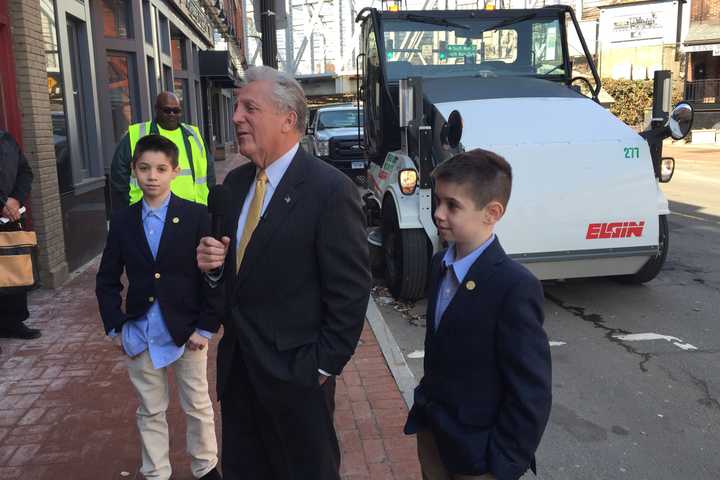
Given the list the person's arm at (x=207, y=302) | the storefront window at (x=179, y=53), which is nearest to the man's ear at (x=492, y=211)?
the person's arm at (x=207, y=302)

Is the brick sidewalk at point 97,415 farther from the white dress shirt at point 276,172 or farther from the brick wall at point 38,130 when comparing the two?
the brick wall at point 38,130

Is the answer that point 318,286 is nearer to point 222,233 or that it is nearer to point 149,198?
point 222,233

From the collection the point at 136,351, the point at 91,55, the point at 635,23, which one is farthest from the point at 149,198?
Answer: the point at 635,23

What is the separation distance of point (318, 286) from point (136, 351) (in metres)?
1.13

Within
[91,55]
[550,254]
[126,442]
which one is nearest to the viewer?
[126,442]

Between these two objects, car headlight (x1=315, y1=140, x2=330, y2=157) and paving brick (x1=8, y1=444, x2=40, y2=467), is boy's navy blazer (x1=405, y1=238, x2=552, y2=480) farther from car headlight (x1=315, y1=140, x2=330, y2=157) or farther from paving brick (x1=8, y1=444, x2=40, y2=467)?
car headlight (x1=315, y1=140, x2=330, y2=157)

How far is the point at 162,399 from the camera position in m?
2.95

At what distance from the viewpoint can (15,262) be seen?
13.1 ft

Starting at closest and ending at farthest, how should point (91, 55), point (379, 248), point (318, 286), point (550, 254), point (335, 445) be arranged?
point (318, 286) → point (335, 445) → point (550, 254) → point (379, 248) → point (91, 55)

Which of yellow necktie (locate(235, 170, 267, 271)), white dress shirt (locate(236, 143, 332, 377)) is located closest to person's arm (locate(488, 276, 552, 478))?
white dress shirt (locate(236, 143, 332, 377))

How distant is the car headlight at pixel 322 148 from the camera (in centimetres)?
1634

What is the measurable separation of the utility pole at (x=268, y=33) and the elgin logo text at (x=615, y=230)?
5.08m

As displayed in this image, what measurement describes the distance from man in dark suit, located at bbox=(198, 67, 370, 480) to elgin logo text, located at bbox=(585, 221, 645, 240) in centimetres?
364

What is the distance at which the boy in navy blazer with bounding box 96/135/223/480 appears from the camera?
279 cm
